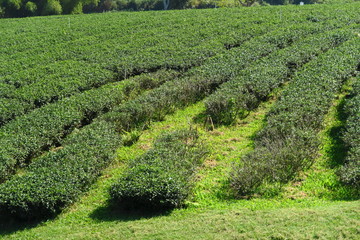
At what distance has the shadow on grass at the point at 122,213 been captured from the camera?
11.6m

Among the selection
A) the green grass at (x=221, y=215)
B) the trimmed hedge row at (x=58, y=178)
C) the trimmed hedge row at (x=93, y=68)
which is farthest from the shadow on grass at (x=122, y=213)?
the trimmed hedge row at (x=93, y=68)

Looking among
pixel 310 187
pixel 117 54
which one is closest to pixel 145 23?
pixel 117 54

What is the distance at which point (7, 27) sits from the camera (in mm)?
40438

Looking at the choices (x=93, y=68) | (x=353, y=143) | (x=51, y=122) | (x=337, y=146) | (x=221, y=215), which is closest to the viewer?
(x=221, y=215)

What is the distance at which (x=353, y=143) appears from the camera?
532 inches

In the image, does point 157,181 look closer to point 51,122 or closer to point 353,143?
point 353,143

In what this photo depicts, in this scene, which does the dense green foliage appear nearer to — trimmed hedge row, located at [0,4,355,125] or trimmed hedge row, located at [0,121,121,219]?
trimmed hedge row, located at [0,4,355,125]

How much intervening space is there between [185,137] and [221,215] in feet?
17.1

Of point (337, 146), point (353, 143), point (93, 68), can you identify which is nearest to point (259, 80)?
point (337, 146)

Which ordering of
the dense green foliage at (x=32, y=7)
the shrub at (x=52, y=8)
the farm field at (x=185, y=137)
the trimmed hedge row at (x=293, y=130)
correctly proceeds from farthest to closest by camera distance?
the shrub at (x=52, y=8) → the dense green foliage at (x=32, y=7) → the trimmed hedge row at (x=293, y=130) → the farm field at (x=185, y=137)

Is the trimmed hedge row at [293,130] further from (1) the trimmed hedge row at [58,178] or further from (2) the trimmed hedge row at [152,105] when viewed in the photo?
(1) the trimmed hedge row at [58,178]

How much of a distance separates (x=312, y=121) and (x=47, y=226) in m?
9.86

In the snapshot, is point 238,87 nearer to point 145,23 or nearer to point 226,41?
point 226,41

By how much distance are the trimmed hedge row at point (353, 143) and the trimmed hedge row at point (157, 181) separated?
4.45 meters
